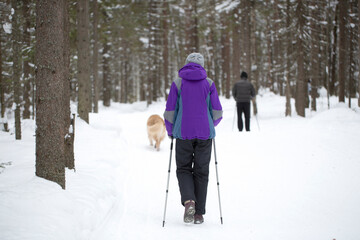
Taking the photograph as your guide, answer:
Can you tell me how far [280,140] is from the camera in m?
9.09

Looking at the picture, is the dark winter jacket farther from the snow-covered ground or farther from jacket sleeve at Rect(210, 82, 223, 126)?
jacket sleeve at Rect(210, 82, 223, 126)

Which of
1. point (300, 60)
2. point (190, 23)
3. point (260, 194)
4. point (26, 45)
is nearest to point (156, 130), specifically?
point (260, 194)

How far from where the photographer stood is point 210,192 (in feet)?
18.6

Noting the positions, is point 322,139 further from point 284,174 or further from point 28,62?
point 28,62

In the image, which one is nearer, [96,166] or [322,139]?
[96,166]

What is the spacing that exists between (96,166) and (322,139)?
6.27 meters

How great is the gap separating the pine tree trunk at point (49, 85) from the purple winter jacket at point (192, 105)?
152cm

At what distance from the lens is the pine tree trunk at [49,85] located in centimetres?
365

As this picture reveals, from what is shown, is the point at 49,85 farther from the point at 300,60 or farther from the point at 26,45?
the point at 300,60

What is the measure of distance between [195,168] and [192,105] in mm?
939

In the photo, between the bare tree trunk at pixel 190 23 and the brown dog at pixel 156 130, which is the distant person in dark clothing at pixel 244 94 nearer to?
the brown dog at pixel 156 130

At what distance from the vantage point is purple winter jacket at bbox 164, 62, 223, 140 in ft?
13.4

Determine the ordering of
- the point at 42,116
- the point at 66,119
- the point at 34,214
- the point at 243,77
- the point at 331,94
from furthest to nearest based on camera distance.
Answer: the point at 331,94
the point at 243,77
the point at 66,119
the point at 42,116
the point at 34,214

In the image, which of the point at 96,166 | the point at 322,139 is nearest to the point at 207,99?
the point at 96,166
